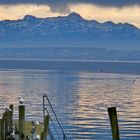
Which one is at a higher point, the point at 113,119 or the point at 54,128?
the point at 54,128

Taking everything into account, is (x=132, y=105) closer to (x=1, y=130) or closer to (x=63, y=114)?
(x=63, y=114)

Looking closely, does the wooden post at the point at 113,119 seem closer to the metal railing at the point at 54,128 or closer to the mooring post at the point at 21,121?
the mooring post at the point at 21,121

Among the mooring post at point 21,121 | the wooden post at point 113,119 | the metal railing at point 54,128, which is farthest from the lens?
the metal railing at point 54,128

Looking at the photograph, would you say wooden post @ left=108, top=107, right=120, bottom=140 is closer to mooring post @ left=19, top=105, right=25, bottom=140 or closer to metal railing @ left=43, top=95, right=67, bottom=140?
mooring post @ left=19, top=105, right=25, bottom=140

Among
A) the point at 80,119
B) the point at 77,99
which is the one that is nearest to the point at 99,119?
the point at 80,119

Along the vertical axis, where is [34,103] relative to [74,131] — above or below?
above

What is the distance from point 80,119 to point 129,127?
8.89 m

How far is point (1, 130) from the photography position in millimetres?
27797

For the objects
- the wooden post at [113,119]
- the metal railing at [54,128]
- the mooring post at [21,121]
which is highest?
the metal railing at [54,128]

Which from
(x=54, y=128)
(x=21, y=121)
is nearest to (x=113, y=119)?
(x=21, y=121)

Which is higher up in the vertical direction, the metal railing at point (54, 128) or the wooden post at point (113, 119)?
the metal railing at point (54, 128)

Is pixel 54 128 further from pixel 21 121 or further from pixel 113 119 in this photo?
pixel 113 119

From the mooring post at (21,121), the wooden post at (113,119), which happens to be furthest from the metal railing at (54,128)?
the wooden post at (113,119)

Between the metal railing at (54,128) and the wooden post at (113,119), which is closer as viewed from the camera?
the wooden post at (113,119)
